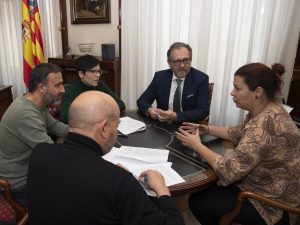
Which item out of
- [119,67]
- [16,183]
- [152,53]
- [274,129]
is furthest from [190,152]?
[119,67]

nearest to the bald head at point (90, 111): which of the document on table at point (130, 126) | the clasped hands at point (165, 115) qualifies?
the document on table at point (130, 126)

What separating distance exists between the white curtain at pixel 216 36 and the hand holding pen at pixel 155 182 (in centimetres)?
229

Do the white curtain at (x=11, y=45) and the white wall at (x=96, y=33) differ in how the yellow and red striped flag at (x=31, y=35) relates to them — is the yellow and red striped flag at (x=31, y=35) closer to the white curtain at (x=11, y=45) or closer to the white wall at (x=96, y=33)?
the white wall at (x=96, y=33)

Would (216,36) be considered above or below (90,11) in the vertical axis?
below

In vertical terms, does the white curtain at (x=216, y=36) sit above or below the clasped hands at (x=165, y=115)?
above

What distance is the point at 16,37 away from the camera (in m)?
4.28

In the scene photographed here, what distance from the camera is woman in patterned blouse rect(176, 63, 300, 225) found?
135 centimetres

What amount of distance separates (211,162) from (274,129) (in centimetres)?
37

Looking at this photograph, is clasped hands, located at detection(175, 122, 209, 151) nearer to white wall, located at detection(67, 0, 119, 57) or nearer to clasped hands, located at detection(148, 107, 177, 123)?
clasped hands, located at detection(148, 107, 177, 123)

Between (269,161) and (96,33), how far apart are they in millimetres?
3184

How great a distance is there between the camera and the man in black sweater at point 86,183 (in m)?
0.81

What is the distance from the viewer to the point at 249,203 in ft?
4.81

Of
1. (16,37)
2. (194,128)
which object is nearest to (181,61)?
(194,128)

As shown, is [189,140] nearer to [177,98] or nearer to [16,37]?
[177,98]
